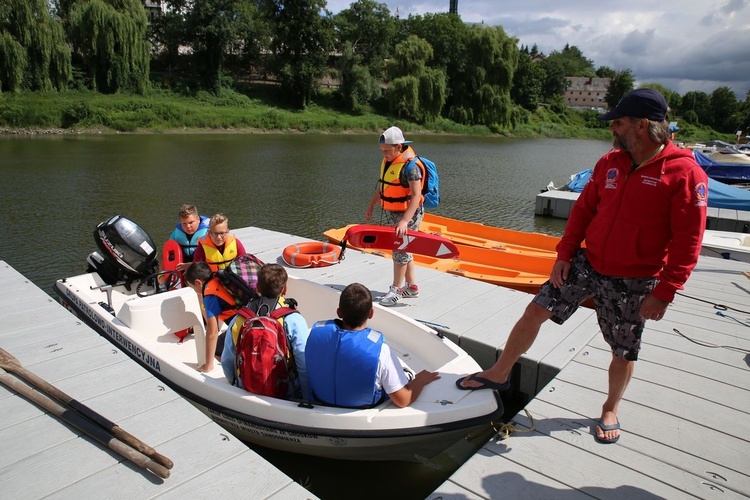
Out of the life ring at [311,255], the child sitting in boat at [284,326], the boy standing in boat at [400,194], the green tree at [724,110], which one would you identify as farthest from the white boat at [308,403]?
the green tree at [724,110]

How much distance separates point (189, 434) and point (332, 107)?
42.1 meters

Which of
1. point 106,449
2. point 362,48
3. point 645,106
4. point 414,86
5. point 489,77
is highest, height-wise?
point 362,48

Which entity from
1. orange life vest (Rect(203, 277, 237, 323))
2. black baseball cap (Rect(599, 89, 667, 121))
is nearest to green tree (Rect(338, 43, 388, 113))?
orange life vest (Rect(203, 277, 237, 323))

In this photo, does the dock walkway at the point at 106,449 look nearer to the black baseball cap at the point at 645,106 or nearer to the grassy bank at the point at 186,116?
the black baseball cap at the point at 645,106

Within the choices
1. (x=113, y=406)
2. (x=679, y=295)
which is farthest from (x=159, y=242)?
(x=679, y=295)

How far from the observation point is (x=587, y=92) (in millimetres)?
119500

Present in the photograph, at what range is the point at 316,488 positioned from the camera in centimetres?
359

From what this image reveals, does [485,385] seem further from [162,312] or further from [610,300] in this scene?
[162,312]

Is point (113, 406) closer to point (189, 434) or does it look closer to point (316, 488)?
point (189, 434)

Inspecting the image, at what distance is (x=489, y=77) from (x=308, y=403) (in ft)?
143

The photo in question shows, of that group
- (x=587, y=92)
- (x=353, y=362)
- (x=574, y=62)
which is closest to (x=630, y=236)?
(x=353, y=362)

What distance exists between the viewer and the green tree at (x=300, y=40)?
4184 centimetres

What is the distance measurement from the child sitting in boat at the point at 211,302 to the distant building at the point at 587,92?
412 feet

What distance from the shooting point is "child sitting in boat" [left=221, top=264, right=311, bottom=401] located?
10.2 feet
